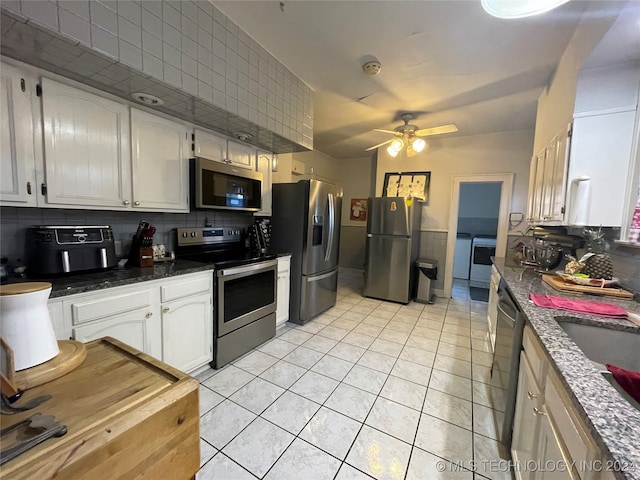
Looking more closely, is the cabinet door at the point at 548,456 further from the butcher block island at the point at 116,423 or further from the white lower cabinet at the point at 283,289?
the white lower cabinet at the point at 283,289

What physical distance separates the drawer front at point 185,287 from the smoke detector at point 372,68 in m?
2.19

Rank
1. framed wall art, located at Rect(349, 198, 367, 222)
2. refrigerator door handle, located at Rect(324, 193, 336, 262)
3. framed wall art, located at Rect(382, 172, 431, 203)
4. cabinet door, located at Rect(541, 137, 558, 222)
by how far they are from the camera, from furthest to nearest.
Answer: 1. framed wall art, located at Rect(349, 198, 367, 222)
2. framed wall art, located at Rect(382, 172, 431, 203)
3. refrigerator door handle, located at Rect(324, 193, 336, 262)
4. cabinet door, located at Rect(541, 137, 558, 222)

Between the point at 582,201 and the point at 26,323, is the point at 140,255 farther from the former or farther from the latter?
the point at 582,201

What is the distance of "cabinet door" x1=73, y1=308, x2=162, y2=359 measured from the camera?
142 centimetres

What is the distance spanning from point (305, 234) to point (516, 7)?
230 centimetres

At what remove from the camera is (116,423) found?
566mm

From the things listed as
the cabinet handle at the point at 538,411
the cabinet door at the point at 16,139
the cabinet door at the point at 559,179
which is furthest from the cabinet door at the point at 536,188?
the cabinet door at the point at 16,139

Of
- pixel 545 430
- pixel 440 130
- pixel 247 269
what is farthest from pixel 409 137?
pixel 545 430

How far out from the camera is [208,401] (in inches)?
70.8

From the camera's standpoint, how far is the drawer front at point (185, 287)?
1774mm

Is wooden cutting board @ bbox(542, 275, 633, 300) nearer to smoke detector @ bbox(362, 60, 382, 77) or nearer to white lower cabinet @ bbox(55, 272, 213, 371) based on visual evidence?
smoke detector @ bbox(362, 60, 382, 77)

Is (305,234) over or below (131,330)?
over

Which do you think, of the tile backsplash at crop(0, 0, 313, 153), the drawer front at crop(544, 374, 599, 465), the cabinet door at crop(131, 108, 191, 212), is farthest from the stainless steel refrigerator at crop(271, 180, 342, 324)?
the drawer front at crop(544, 374, 599, 465)

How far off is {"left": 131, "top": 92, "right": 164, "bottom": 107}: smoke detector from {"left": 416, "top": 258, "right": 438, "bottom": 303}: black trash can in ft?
12.1
